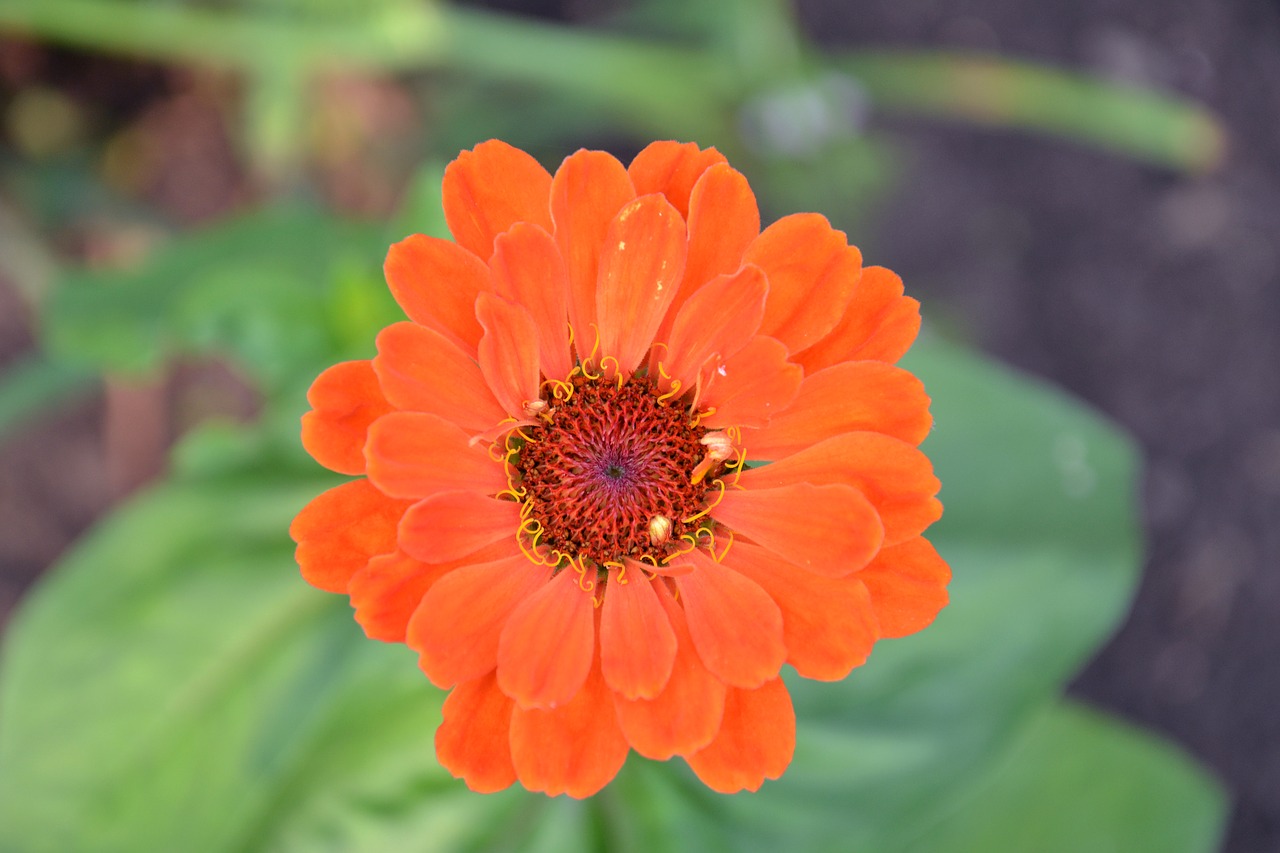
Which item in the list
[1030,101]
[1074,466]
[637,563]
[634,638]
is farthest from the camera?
[1030,101]

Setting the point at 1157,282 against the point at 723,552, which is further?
the point at 1157,282

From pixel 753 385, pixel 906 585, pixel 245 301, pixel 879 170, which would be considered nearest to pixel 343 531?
pixel 753 385

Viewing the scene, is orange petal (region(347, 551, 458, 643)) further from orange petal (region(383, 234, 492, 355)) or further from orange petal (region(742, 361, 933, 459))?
orange petal (region(742, 361, 933, 459))

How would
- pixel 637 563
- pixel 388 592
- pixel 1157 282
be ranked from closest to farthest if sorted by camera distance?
1. pixel 388 592
2. pixel 637 563
3. pixel 1157 282

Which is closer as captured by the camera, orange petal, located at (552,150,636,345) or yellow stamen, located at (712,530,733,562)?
orange petal, located at (552,150,636,345)

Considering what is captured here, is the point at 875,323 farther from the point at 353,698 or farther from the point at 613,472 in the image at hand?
the point at 353,698

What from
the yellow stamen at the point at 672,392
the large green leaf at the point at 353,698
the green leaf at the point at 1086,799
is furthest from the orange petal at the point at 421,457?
the green leaf at the point at 1086,799

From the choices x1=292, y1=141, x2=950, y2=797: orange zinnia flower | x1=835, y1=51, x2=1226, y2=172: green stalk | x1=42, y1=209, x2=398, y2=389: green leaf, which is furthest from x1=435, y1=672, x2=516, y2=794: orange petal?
x1=835, y1=51, x2=1226, y2=172: green stalk

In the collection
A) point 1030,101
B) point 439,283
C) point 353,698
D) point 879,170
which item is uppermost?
point 1030,101
